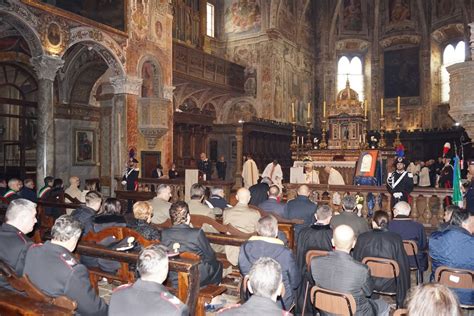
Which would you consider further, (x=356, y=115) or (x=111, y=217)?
(x=356, y=115)

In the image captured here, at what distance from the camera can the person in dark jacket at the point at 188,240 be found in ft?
14.4

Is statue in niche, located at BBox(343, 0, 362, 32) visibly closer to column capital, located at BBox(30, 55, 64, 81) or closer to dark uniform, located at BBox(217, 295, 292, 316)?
column capital, located at BBox(30, 55, 64, 81)

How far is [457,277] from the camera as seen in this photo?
4125 millimetres

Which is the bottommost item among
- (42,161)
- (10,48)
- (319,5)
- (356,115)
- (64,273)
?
(64,273)

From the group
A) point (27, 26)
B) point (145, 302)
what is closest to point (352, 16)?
point (27, 26)

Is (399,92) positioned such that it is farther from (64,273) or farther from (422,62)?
(64,273)

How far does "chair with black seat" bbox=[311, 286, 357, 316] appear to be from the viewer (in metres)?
3.27

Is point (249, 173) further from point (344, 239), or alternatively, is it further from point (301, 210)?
point (344, 239)

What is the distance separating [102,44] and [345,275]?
12.5 meters

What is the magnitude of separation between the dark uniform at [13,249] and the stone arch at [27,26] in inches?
351

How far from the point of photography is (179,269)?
3500 millimetres

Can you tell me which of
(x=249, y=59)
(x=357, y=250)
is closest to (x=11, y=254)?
(x=357, y=250)

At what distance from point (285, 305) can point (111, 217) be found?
2.68 metres

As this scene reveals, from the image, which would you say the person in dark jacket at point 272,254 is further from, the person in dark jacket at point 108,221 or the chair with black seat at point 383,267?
the person in dark jacket at point 108,221
